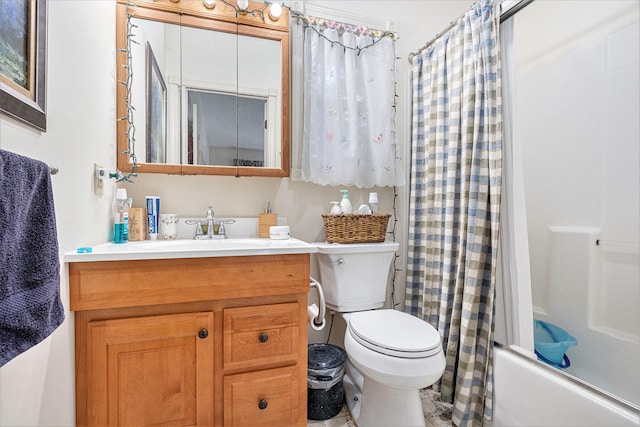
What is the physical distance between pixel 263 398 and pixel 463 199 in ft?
4.14

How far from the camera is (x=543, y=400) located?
119cm

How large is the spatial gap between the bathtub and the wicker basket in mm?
780

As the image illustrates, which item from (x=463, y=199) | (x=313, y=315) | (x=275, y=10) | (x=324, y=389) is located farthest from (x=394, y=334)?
(x=275, y=10)

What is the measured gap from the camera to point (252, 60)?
5.56 ft

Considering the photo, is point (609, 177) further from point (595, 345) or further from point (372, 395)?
point (372, 395)

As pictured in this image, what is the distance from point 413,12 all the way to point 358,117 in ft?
2.92

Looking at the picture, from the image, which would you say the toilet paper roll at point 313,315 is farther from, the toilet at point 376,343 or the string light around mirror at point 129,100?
the string light around mirror at point 129,100

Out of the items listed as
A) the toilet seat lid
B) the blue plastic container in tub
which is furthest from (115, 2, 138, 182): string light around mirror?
the blue plastic container in tub

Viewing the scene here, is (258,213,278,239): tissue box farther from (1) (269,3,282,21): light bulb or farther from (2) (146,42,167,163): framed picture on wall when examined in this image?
(1) (269,3,282,21): light bulb

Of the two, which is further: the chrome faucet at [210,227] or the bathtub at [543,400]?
the chrome faucet at [210,227]

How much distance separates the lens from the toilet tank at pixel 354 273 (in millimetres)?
1636

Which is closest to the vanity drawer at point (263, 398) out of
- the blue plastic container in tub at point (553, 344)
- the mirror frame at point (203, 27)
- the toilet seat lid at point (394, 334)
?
the toilet seat lid at point (394, 334)

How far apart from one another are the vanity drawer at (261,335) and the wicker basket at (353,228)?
1.70 feet

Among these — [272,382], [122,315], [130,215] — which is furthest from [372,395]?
[130,215]
